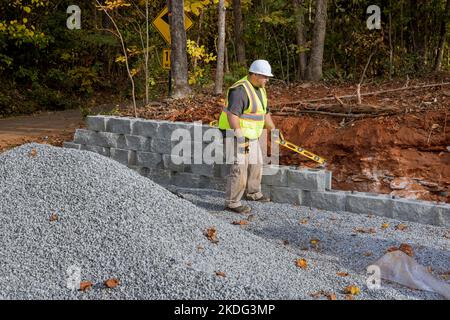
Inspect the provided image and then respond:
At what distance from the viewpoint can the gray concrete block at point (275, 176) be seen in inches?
320

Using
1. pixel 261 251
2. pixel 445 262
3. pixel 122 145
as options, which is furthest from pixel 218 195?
pixel 445 262

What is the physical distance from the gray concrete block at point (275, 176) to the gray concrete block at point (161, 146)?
164 cm

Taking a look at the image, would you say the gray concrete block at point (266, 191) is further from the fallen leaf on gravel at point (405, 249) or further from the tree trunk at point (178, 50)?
the tree trunk at point (178, 50)

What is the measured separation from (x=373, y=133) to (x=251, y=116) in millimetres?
2066

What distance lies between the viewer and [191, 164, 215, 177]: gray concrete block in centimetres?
874

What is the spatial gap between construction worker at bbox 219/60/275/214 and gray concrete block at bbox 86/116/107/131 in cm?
280

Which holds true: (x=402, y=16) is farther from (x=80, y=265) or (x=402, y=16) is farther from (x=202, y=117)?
(x=80, y=265)

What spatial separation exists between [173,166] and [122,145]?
1.06m

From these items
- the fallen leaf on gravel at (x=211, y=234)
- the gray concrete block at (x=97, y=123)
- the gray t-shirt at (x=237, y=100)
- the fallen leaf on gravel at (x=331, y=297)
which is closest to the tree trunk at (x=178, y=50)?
the gray concrete block at (x=97, y=123)

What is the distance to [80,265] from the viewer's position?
17.1 feet

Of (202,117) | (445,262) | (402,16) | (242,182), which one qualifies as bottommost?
(445,262)

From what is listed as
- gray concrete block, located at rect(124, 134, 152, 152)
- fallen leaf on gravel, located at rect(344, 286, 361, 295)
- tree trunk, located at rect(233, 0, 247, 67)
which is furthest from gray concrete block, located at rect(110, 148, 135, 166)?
tree trunk, located at rect(233, 0, 247, 67)

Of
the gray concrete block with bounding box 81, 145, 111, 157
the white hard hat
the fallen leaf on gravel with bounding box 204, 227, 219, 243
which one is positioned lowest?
the fallen leaf on gravel with bounding box 204, 227, 219, 243

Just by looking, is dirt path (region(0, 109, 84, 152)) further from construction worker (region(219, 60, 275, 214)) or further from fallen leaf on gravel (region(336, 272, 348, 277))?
fallen leaf on gravel (region(336, 272, 348, 277))
